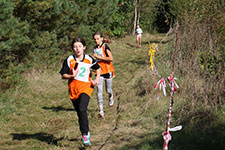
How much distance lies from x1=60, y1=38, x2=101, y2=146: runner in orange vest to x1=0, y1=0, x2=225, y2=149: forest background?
2192mm

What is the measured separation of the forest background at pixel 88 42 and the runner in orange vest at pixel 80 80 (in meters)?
2.19

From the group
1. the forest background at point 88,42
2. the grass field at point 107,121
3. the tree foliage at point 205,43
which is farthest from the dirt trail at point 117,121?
the tree foliage at point 205,43

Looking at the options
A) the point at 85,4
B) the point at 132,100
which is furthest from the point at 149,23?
the point at 132,100

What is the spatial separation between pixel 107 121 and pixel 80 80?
6.74ft

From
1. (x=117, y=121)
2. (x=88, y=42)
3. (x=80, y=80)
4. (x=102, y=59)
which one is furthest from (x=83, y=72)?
(x=88, y=42)

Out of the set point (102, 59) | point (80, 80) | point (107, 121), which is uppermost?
point (102, 59)

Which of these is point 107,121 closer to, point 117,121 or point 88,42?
point 117,121

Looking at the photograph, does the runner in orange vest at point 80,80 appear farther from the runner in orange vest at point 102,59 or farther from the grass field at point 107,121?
the runner in orange vest at point 102,59

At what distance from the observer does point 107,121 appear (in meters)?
7.00

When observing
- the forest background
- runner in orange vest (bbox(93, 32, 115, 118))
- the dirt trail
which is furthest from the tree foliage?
runner in orange vest (bbox(93, 32, 115, 118))

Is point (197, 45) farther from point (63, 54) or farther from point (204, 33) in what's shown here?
point (63, 54)

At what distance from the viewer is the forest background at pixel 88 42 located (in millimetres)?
6512

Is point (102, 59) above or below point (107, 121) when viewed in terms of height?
above

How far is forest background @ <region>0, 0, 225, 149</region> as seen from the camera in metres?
6.51
